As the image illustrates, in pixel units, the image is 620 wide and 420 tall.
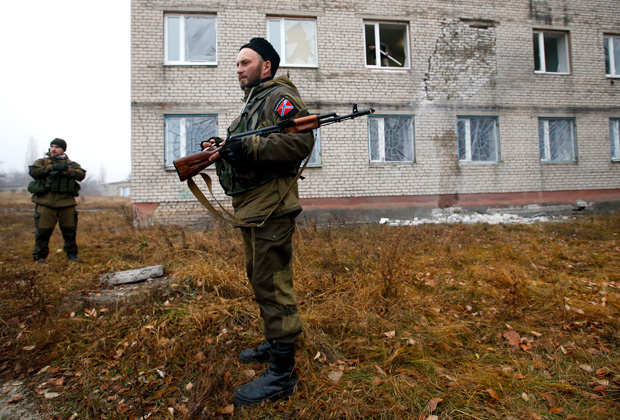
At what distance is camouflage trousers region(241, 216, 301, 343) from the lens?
1.83 metres

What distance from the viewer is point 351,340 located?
2.38 metres

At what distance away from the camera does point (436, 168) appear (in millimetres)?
8906

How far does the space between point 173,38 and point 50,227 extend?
5.70m

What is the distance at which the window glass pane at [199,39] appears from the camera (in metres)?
8.20

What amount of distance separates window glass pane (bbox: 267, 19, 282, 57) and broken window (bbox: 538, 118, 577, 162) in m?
7.75

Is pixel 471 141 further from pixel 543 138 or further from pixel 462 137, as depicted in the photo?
pixel 543 138

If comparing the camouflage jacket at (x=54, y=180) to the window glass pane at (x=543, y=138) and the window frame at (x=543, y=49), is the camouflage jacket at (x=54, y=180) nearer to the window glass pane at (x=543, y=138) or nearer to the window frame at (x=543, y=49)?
the window glass pane at (x=543, y=138)

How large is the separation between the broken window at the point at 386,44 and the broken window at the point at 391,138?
1528 millimetres

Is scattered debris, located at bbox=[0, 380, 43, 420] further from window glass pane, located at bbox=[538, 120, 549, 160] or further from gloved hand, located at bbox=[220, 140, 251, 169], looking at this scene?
window glass pane, located at bbox=[538, 120, 549, 160]

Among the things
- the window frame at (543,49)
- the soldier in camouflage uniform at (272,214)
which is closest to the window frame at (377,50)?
the window frame at (543,49)

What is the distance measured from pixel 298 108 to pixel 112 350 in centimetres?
213

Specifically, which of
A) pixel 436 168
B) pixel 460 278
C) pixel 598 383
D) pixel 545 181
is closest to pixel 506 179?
pixel 545 181

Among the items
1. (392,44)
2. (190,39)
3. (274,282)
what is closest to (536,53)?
(392,44)

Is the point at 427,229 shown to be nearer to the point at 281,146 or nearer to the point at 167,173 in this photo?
the point at 281,146
